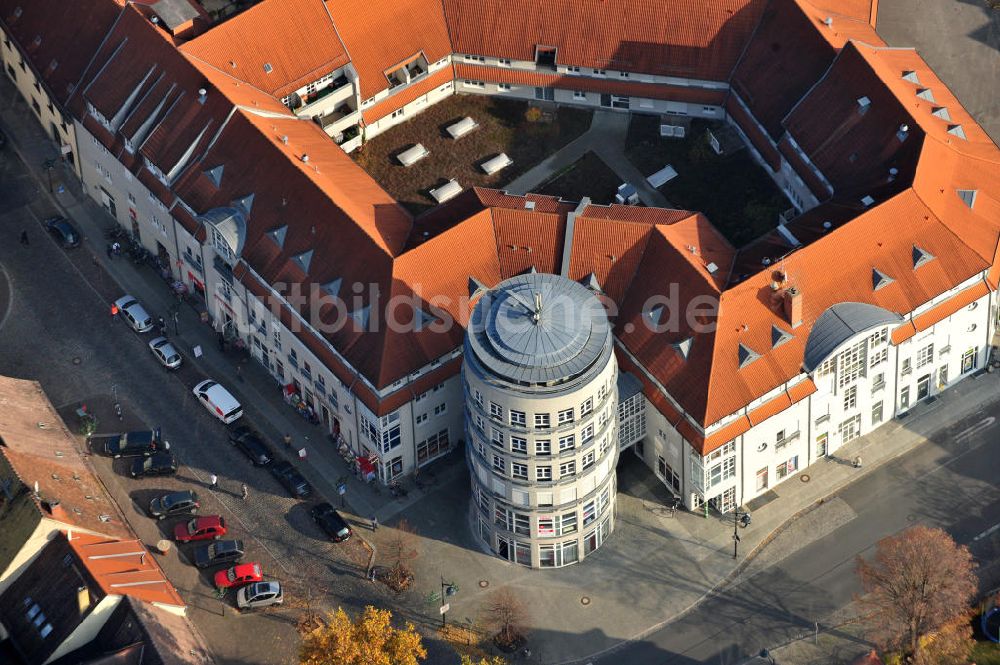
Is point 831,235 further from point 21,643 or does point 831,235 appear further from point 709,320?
point 21,643

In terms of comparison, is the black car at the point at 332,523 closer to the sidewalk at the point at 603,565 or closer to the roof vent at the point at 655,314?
the sidewalk at the point at 603,565

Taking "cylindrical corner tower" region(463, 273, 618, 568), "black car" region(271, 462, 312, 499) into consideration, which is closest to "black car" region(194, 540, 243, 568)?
"black car" region(271, 462, 312, 499)

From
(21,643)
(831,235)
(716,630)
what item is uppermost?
(831,235)

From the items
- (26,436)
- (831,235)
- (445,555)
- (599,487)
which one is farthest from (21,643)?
(831,235)

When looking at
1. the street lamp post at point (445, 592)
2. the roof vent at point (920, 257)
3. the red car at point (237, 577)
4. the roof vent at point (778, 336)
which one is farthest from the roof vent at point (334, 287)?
the roof vent at point (920, 257)

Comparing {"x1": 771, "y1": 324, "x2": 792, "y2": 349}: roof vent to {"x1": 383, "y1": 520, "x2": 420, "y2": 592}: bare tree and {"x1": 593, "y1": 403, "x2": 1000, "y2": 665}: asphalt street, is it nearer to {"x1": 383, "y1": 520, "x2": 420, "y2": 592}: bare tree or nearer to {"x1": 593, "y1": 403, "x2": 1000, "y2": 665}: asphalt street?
{"x1": 593, "y1": 403, "x2": 1000, "y2": 665}: asphalt street

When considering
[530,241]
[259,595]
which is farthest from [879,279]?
[259,595]
